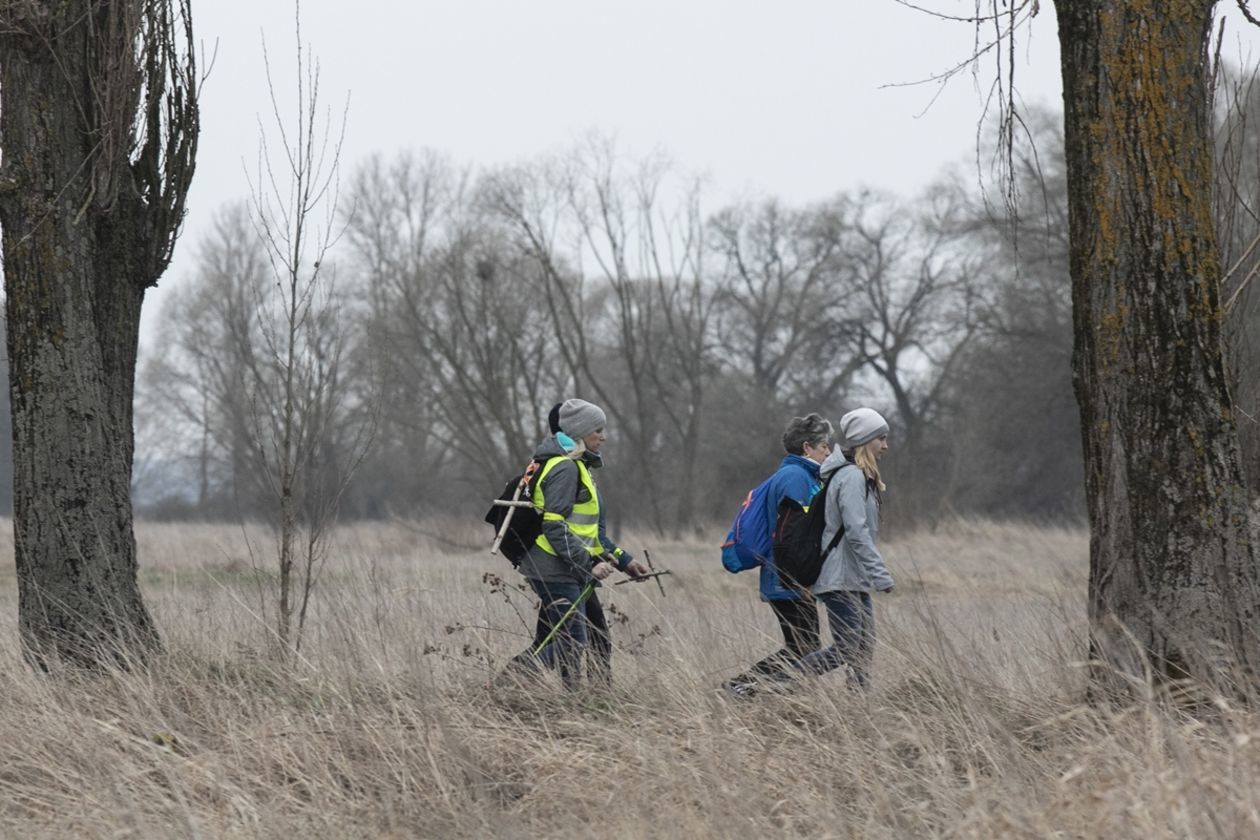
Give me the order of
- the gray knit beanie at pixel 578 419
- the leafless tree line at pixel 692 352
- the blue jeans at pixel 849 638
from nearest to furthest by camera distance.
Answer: the blue jeans at pixel 849 638 < the gray knit beanie at pixel 578 419 < the leafless tree line at pixel 692 352

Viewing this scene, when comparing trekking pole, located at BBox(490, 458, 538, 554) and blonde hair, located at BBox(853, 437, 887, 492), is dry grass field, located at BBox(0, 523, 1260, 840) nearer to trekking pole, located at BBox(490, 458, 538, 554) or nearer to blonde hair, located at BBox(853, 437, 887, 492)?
trekking pole, located at BBox(490, 458, 538, 554)

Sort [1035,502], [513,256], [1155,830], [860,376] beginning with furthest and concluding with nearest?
[860,376], [1035,502], [513,256], [1155,830]

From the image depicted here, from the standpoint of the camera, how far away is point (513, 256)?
118 feet

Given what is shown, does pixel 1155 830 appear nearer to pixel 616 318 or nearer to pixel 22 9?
pixel 22 9

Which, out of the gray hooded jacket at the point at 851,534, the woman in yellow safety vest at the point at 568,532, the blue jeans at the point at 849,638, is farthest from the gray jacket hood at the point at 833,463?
the woman in yellow safety vest at the point at 568,532

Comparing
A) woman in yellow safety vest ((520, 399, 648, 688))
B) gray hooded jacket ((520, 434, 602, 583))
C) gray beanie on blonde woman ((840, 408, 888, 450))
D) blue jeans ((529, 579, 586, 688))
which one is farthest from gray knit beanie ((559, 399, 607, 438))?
gray beanie on blonde woman ((840, 408, 888, 450))

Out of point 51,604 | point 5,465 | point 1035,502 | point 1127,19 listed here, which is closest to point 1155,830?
point 1127,19

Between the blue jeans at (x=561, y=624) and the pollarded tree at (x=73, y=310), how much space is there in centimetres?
183

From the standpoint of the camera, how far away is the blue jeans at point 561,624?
677 cm

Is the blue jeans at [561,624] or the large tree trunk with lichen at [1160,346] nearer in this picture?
the large tree trunk with lichen at [1160,346]

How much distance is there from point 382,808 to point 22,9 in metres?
4.34

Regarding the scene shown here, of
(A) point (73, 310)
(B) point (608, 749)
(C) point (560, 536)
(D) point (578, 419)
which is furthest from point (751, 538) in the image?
(A) point (73, 310)

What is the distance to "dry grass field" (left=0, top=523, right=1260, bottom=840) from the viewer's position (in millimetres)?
4164

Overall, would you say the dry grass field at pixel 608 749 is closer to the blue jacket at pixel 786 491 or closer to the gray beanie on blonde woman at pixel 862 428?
the blue jacket at pixel 786 491
